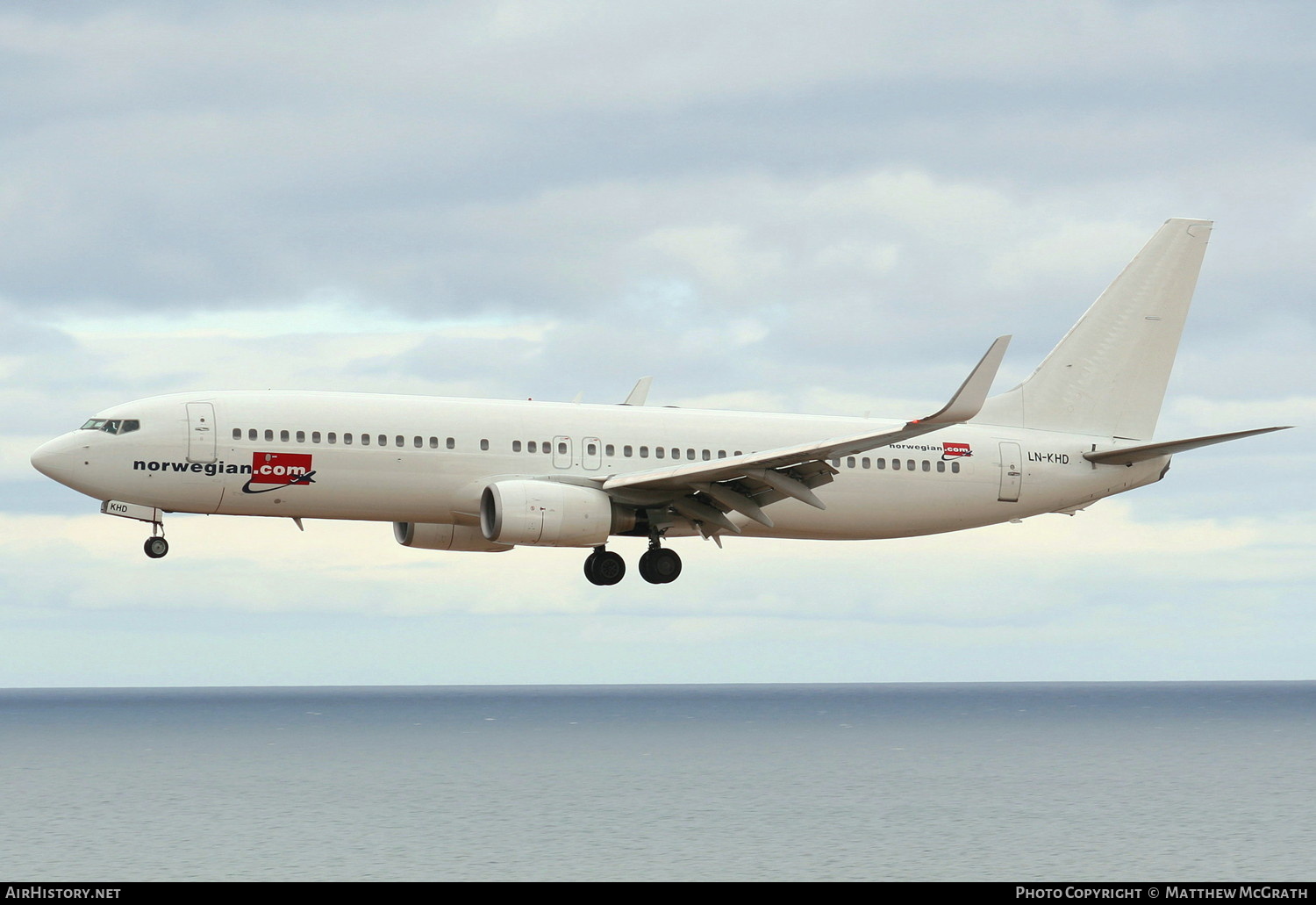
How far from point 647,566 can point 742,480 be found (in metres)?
4.31

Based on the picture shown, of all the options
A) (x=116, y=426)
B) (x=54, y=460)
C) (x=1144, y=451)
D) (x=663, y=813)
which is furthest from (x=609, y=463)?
(x=663, y=813)

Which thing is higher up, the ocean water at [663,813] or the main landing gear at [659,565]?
the main landing gear at [659,565]

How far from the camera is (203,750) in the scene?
146 m

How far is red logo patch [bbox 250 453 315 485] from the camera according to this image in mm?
38906

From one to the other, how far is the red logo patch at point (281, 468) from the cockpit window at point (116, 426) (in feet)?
10.5

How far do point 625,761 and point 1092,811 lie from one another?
5031cm

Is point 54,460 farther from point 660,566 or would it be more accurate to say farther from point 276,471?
point 660,566

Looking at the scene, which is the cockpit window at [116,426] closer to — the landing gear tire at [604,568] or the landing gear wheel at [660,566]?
the landing gear tire at [604,568]

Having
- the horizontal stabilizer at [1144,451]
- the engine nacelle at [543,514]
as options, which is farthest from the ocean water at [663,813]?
the engine nacelle at [543,514]

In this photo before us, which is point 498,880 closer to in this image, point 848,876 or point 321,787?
point 848,876

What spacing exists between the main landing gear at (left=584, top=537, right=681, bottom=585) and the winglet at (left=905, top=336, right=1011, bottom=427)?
35.0 ft

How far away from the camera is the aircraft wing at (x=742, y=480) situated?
38.1 metres
